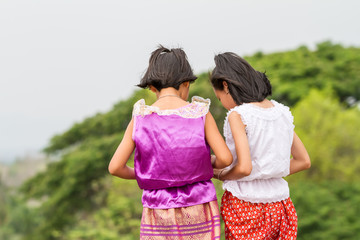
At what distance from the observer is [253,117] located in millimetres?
2523


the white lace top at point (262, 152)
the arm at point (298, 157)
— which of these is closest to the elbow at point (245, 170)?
the white lace top at point (262, 152)

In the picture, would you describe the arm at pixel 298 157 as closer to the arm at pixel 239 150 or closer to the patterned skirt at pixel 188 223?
the arm at pixel 239 150

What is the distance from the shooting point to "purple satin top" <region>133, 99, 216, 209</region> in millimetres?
2412

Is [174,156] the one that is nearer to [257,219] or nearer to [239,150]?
[239,150]

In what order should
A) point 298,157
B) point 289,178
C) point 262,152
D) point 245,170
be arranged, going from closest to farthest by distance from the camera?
point 245,170 → point 262,152 → point 298,157 → point 289,178

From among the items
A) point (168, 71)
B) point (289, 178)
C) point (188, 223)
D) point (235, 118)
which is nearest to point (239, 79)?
point (235, 118)

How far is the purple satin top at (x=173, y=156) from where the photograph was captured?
241 centimetres

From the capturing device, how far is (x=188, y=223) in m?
2.46

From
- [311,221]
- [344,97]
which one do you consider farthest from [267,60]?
[311,221]

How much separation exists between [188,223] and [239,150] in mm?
434

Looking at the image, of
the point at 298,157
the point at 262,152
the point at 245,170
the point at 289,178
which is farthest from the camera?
the point at 289,178

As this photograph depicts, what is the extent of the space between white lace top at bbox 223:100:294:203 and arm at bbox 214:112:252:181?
47 mm

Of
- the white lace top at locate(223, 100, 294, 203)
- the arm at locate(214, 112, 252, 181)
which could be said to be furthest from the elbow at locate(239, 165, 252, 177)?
the white lace top at locate(223, 100, 294, 203)

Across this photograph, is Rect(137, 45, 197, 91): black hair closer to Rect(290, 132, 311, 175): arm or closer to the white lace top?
the white lace top
